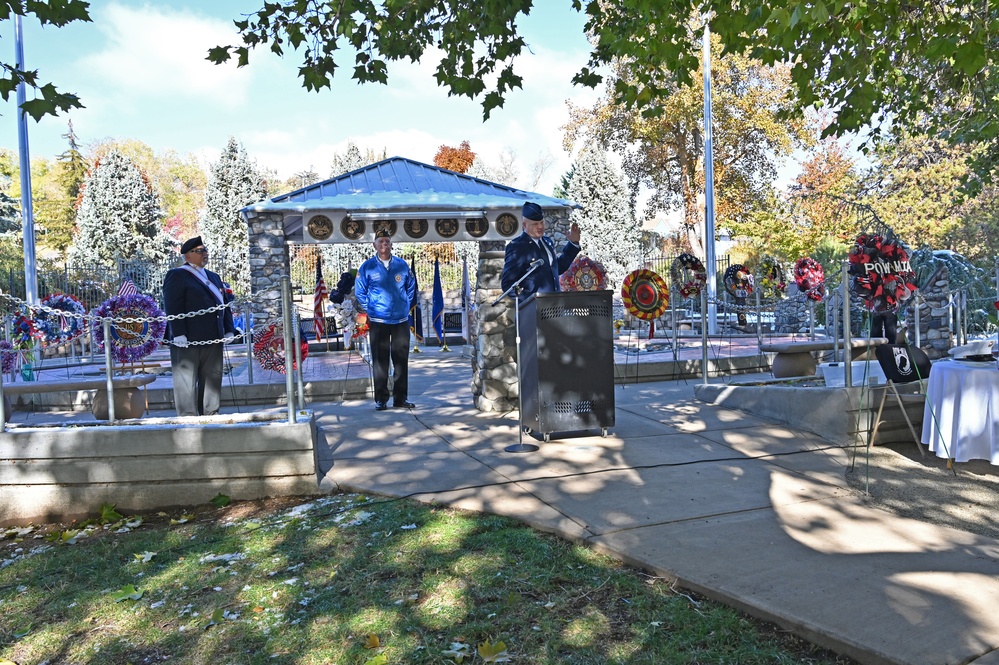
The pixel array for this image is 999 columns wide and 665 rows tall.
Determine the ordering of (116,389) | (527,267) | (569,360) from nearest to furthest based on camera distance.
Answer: (569,360) → (527,267) → (116,389)

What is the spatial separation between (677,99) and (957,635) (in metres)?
30.2

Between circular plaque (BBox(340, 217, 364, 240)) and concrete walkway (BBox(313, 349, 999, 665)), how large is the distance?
10.7 meters

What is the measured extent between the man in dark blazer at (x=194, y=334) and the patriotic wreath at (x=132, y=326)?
2386mm

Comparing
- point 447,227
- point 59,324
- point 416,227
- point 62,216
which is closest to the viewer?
point 59,324

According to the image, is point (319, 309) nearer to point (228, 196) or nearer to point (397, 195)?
point (397, 195)

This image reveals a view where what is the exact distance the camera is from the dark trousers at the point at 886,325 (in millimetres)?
10159

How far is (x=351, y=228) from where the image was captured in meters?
18.4

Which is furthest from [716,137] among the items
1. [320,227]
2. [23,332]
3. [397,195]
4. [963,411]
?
[963,411]

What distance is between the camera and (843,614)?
127 inches

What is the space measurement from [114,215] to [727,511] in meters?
34.4

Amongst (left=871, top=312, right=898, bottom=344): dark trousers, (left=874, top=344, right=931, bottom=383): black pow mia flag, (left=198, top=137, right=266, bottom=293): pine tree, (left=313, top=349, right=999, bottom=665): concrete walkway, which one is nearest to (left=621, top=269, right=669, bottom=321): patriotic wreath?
(left=871, top=312, right=898, bottom=344): dark trousers

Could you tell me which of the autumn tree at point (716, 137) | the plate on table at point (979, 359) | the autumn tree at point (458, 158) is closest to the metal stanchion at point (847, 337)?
the plate on table at point (979, 359)

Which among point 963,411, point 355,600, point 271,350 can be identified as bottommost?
point 355,600

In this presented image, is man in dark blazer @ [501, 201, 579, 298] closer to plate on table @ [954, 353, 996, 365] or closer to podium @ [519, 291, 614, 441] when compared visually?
podium @ [519, 291, 614, 441]
